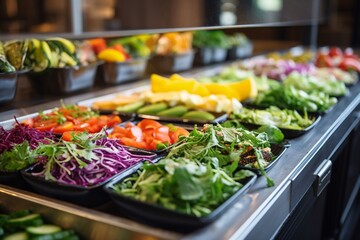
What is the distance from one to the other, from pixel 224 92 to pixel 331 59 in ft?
5.78

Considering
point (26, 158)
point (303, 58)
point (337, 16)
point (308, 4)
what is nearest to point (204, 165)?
point (26, 158)

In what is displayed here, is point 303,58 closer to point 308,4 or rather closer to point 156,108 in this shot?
point 308,4

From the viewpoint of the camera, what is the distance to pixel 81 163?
1.23 meters

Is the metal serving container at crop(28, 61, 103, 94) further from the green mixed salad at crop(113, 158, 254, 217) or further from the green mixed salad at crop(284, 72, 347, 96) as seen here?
the green mixed salad at crop(284, 72, 347, 96)

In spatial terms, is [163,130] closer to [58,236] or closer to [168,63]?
[58,236]

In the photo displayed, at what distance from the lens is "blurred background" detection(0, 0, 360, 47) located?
2383 millimetres

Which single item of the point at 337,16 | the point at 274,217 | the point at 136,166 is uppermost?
the point at 337,16

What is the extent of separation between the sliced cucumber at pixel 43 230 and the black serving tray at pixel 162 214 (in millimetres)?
157

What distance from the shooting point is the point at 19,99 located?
2.12m

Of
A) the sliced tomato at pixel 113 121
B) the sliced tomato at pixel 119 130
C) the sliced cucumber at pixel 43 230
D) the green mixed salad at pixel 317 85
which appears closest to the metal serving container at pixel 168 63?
the green mixed salad at pixel 317 85

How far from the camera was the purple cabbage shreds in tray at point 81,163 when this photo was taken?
4.05 ft

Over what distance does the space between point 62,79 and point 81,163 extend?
1.00 m

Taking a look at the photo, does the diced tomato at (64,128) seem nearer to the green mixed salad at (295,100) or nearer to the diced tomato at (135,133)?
the diced tomato at (135,133)

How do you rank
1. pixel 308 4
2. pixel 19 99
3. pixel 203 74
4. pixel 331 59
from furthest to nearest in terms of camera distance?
pixel 308 4, pixel 331 59, pixel 203 74, pixel 19 99
